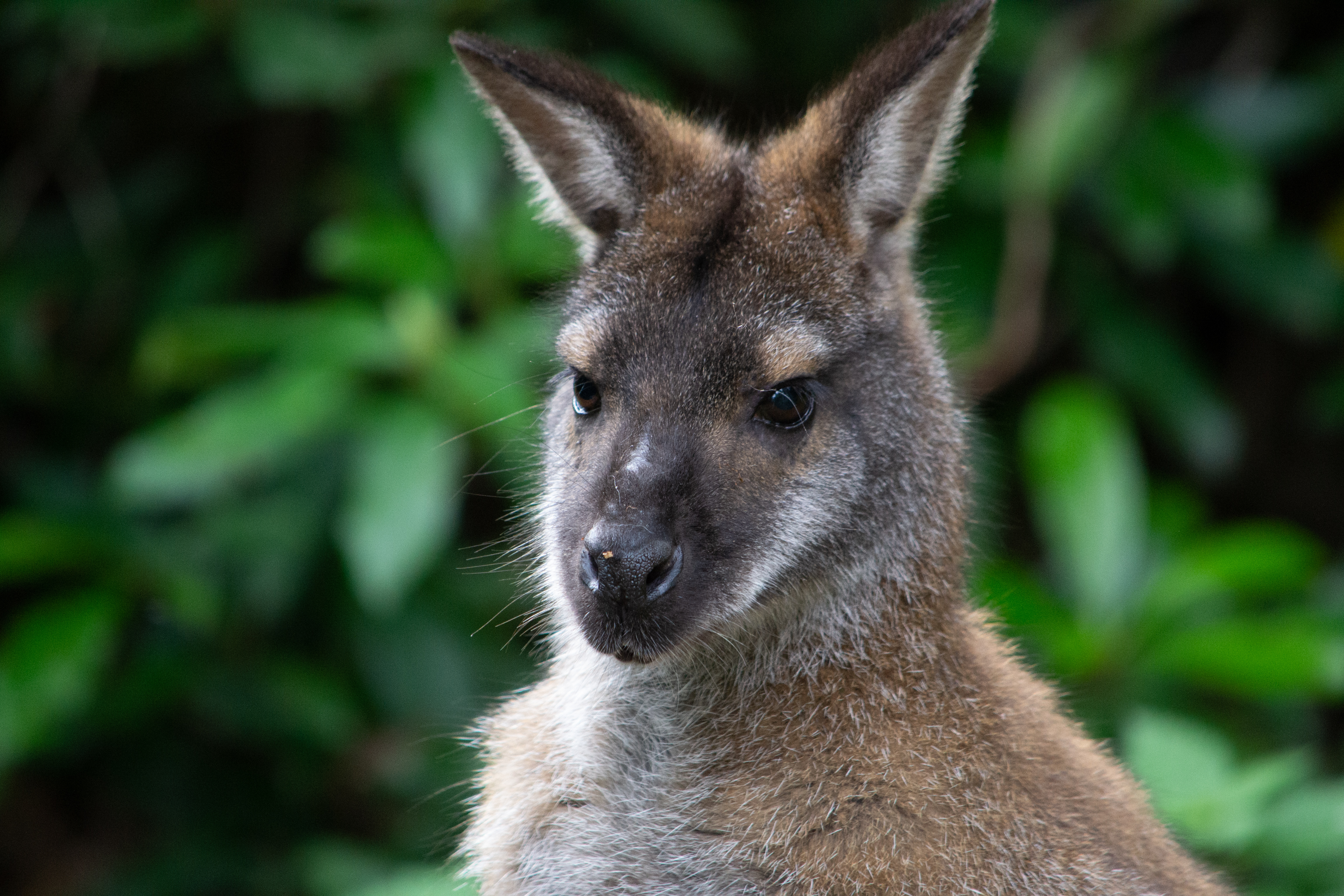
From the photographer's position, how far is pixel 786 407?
125 inches

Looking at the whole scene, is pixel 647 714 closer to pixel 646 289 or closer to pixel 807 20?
pixel 646 289

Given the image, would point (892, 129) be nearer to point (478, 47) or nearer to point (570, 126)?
point (570, 126)

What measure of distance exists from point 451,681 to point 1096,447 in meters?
2.81

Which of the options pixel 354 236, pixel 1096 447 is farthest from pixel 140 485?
pixel 1096 447

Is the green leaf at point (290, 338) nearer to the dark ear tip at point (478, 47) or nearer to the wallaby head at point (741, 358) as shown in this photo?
the wallaby head at point (741, 358)

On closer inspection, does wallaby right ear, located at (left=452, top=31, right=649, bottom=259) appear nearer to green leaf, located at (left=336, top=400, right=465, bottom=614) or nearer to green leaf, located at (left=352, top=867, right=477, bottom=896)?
green leaf, located at (left=336, top=400, right=465, bottom=614)

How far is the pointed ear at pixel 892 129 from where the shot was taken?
322cm

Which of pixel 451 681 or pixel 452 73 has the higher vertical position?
pixel 452 73

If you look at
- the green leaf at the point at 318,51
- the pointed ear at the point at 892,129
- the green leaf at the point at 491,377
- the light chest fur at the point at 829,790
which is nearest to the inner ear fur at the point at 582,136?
the pointed ear at the point at 892,129

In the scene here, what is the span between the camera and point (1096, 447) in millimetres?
5281

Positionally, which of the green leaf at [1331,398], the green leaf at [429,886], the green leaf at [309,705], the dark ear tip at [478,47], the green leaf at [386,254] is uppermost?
the dark ear tip at [478,47]

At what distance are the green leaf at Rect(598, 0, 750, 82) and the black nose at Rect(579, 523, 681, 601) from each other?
3.55 meters

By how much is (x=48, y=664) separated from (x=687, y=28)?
3734 mm

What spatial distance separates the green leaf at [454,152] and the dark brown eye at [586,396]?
2154mm
